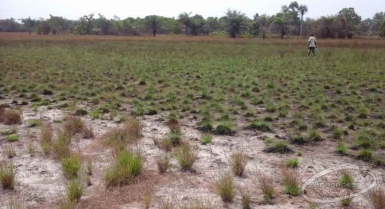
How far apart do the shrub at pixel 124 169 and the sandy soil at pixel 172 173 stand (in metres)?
0.15

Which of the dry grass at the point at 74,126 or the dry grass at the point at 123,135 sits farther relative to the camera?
the dry grass at the point at 74,126

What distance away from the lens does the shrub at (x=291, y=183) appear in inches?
206

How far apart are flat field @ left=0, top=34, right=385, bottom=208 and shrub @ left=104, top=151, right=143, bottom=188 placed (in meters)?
0.07

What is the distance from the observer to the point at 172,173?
5996 millimetres

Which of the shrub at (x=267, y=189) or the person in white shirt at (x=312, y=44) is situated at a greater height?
the person in white shirt at (x=312, y=44)

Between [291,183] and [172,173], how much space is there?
71.7 inches

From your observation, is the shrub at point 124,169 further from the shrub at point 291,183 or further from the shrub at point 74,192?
the shrub at point 291,183

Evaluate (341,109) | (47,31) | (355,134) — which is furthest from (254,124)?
(47,31)

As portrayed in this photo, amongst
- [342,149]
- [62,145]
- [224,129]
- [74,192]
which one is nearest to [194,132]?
[224,129]

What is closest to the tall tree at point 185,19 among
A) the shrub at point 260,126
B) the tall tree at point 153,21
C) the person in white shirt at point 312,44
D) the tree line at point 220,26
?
the tree line at point 220,26

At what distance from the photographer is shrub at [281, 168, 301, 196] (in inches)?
206

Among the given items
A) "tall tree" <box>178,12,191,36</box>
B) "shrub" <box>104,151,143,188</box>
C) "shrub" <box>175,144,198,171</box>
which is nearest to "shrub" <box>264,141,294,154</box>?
"shrub" <box>175,144,198,171</box>

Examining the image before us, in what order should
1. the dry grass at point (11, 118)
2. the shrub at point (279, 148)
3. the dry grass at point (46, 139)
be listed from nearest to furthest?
the dry grass at point (46, 139) < the shrub at point (279, 148) < the dry grass at point (11, 118)

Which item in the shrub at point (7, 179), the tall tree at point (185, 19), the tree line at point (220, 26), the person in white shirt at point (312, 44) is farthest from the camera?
the tall tree at point (185, 19)
